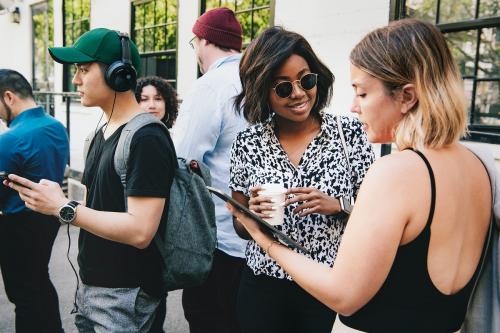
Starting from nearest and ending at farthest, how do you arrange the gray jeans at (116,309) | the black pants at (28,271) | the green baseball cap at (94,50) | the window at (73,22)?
the gray jeans at (116,309) < the green baseball cap at (94,50) < the black pants at (28,271) < the window at (73,22)

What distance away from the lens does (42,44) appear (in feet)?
38.8

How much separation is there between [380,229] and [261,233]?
48 centimetres

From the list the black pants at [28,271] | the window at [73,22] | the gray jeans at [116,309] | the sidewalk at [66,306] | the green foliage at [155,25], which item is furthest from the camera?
the window at [73,22]

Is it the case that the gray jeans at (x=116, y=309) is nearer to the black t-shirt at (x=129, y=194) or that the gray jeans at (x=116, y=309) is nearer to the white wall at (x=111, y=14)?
the black t-shirt at (x=129, y=194)

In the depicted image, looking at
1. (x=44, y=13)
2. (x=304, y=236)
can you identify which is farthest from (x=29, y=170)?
(x=44, y=13)

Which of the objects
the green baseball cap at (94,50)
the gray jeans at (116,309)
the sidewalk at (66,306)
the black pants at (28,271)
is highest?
the green baseball cap at (94,50)

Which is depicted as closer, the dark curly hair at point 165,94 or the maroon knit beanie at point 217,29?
the maroon knit beanie at point 217,29

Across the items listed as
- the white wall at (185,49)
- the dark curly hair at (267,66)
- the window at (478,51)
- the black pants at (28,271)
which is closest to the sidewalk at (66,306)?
the black pants at (28,271)

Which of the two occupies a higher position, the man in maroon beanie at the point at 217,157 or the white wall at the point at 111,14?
the white wall at the point at 111,14

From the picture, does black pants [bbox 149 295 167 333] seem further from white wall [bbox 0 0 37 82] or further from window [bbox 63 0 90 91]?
white wall [bbox 0 0 37 82]

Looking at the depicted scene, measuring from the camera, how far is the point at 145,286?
6.60 feet

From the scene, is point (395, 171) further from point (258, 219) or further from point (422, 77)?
point (258, 219)

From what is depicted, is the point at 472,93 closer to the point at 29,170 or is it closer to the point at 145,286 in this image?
the point at 145,286

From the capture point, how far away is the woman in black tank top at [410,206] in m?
1.13
